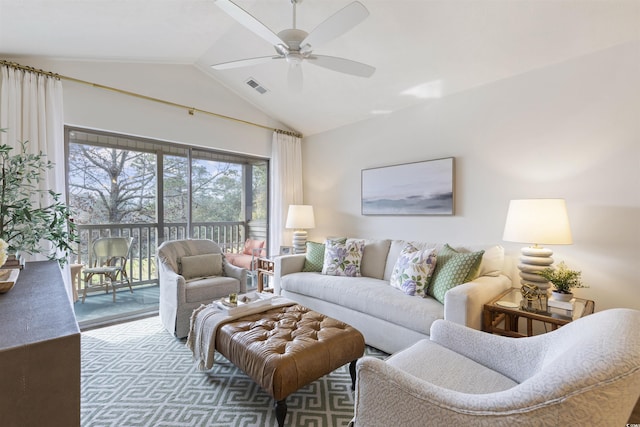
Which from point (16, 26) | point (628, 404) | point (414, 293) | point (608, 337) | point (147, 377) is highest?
point (16, 26)

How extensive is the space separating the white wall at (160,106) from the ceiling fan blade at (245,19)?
2.13 metres

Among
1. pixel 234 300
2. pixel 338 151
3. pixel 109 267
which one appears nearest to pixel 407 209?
pixel 338 151

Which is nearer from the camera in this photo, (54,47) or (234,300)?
(234,300)

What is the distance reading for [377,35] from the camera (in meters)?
2.59

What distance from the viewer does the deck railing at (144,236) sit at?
3.26 metres

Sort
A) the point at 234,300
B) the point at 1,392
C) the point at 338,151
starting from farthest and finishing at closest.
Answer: the point at 338,151
the point at 234,300
the point at 1,392

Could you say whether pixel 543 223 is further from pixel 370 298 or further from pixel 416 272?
pixel 370 298

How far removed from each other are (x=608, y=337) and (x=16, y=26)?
3860mm

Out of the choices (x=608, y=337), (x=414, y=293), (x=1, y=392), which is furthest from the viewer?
(x=414, y=293)

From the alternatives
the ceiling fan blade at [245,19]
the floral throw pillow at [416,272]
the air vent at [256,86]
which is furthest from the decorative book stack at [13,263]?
the air vent at [256,86]

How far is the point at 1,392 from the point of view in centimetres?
72

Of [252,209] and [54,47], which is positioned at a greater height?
[54,47]

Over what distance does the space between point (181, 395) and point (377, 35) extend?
3156 mm

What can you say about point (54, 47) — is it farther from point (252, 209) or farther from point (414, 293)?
point (414, 293)
